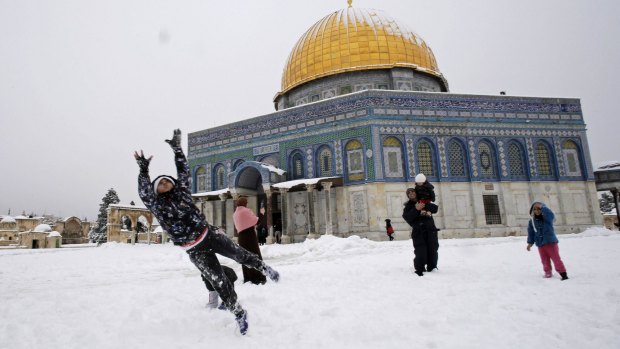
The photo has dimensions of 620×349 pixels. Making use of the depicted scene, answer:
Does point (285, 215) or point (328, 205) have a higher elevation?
point (328, 205)

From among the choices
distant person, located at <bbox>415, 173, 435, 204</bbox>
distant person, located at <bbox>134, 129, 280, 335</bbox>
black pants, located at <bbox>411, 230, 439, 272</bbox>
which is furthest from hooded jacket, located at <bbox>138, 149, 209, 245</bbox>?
distant person, located at <bbox>415, 173, 435, 204</bbox>

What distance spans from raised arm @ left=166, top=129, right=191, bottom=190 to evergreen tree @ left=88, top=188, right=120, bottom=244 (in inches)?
1626

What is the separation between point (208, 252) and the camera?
11.0ft

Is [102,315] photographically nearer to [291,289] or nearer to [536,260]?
[291,289]

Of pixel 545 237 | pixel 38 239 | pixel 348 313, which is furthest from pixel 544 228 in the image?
pixel 38 239

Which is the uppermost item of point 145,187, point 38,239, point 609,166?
point 609,166

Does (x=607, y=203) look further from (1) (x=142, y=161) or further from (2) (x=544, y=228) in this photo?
(1) (x=142, y=161)

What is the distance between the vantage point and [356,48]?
22.8 m

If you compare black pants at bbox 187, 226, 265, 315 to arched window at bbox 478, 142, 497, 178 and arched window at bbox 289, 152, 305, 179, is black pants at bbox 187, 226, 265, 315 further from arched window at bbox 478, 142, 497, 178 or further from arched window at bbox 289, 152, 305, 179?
arched window at bbox 478, 142, 497, 178

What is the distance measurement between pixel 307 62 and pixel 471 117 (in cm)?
1089

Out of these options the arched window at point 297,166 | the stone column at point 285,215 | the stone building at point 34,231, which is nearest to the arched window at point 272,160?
the arched window at point 297,166

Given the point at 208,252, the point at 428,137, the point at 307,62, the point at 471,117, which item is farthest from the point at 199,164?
the point at 208,252

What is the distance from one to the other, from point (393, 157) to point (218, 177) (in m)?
11.4

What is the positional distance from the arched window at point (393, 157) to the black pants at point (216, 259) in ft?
52.0
